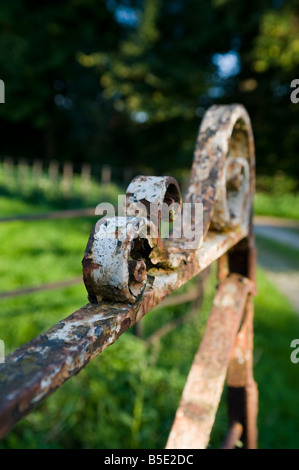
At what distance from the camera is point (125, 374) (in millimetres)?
2295

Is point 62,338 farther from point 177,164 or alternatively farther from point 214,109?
point 177,164

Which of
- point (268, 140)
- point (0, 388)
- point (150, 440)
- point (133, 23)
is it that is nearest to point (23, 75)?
point (133, 23)

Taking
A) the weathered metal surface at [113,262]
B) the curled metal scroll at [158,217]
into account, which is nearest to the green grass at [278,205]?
the curled metal scroll at [158,217]

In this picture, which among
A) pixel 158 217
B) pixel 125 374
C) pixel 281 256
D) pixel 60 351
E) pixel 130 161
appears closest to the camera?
pixel 60 351

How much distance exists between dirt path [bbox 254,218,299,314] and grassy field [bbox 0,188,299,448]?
0.64 meters

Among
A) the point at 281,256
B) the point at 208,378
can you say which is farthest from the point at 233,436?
the point at 281,256

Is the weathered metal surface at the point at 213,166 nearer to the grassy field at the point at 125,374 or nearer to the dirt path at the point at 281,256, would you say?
the grassy field at the point at 125,374

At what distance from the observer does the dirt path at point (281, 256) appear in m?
5.43

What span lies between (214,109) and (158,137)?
16.8 meters

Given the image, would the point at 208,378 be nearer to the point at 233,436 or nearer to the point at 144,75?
the point at 233,436

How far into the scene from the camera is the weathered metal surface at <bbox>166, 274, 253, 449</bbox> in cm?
81

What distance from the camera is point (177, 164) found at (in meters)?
15.1

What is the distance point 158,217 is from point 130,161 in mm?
18064

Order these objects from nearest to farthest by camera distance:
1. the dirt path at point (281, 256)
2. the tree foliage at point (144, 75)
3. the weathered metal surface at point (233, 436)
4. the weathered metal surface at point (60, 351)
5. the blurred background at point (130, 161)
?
1. the weathered metal surface at point (60, 351)
2. the weathered metal surface at point (233, 436)
3. the blurred background at point (130, 161)
4. the dirt path at point (281, 256)
5. the tree foliage at point (144, 75)
